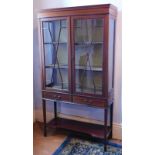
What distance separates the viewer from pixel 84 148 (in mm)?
2373

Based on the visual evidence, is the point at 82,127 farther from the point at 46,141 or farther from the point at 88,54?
the point at 88,54

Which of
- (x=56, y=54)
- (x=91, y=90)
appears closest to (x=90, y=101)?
(x=91, y=90)

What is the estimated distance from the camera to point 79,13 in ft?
7.09

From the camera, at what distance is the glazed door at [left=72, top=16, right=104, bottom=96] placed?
2199 millimetres

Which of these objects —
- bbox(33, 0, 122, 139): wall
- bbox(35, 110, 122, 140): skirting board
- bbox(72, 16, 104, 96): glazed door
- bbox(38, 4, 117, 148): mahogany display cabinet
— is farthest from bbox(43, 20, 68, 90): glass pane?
bbox(35, 110, 122, 140): skirting board

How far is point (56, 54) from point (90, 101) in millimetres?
747

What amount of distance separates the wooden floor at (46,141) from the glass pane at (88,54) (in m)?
0.76

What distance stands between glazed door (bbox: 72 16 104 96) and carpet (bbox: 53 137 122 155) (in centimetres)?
68

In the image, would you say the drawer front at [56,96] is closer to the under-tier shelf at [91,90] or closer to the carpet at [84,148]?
the under-tier shelf at [91,90]

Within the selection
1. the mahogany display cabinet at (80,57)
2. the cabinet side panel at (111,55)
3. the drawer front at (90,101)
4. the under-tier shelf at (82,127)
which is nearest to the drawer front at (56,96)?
the mahogany display cabinet at (80,57)

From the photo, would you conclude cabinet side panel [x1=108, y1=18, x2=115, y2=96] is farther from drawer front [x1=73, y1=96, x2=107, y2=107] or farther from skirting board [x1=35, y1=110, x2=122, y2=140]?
skirting board [x1=35, y1=110, x2=122, y2=140]
